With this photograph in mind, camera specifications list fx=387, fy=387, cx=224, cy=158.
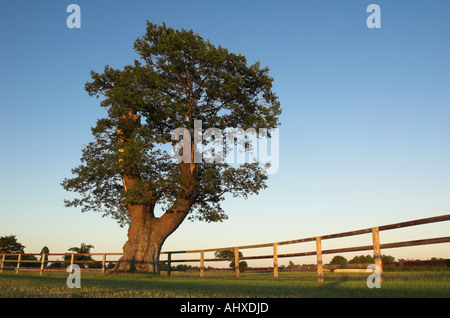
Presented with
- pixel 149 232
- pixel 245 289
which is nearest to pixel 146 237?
pixel 149 232

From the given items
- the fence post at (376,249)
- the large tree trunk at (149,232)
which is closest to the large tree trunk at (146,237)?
the large tree trunk at (149,232)

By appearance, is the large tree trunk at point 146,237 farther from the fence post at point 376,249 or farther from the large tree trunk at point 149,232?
the fence post at point 376,249

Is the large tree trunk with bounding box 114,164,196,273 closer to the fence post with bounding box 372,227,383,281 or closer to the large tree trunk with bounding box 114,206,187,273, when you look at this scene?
the large tree trunk with bounding box 114,206,187,273

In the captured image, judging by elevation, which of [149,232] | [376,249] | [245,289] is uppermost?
[149,232]

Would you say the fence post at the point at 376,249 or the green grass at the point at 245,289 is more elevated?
the fence post at the point at 376,249

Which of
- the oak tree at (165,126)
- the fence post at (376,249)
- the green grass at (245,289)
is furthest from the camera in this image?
the oak tree at (165,126)

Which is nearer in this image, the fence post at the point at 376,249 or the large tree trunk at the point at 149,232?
the fence post at the point at 376,249

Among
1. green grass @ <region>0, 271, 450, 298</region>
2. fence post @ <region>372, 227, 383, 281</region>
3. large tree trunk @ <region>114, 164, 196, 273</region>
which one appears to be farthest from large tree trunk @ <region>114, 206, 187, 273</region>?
fence post @ <region>372, 227, 383, 281</region>

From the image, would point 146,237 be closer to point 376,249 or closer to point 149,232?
point 149,232

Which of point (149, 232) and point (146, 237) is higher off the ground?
point (149, 232)

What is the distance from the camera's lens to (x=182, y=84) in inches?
778
